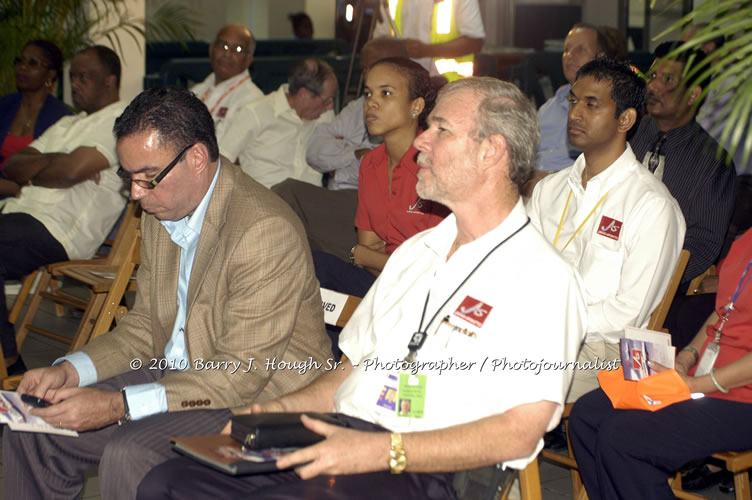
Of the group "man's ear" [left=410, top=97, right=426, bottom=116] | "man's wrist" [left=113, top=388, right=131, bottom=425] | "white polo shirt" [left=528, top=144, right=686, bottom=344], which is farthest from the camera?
"man's ear" [left=410, top=97, right=426, bottom=116]

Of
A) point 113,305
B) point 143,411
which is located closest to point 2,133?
point 113,305

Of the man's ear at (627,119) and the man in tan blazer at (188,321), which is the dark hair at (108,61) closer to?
the man in tan blazer at (188,321)

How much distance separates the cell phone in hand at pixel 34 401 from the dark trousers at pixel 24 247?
7.83 feet

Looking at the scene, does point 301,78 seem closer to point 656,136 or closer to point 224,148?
point 224,148

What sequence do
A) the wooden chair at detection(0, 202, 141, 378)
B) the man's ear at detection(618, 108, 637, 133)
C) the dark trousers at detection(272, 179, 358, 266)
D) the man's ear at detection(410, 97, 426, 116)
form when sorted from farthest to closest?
1. the dark trousers at detection(272, 179, 358, 266)
2. the man's ear at detection(410, 97, 426, 116)
3. the wooden chair at detection(0, 202, 141, 378)
4. the man's ear at detection(618, 108, 637, 133)

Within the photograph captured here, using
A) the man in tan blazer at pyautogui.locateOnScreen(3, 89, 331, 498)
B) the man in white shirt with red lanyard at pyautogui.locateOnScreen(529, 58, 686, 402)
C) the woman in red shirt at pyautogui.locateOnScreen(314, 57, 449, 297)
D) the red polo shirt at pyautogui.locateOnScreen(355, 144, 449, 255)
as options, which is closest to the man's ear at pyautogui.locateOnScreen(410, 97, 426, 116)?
the woman in red shirt at pyautogui.locateOnScreen(314, 57, 449, 297)

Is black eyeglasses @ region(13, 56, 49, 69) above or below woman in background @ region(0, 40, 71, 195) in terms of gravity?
above

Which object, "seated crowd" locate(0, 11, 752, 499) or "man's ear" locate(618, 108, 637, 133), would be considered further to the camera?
"man's ear" locate(618, 108, 637, 133)

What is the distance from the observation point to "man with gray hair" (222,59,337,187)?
229 inches

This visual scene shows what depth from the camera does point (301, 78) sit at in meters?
5.80

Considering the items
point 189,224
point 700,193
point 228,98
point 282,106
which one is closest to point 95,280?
point 189,224

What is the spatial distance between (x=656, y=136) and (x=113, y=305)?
2550mm

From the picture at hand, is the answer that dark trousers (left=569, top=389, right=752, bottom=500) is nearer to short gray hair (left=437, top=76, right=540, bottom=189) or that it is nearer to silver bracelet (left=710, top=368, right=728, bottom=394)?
silver bracelet (left=710, top=368, right=728, bottom=394)

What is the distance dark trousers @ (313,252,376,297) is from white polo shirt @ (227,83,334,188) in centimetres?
223
